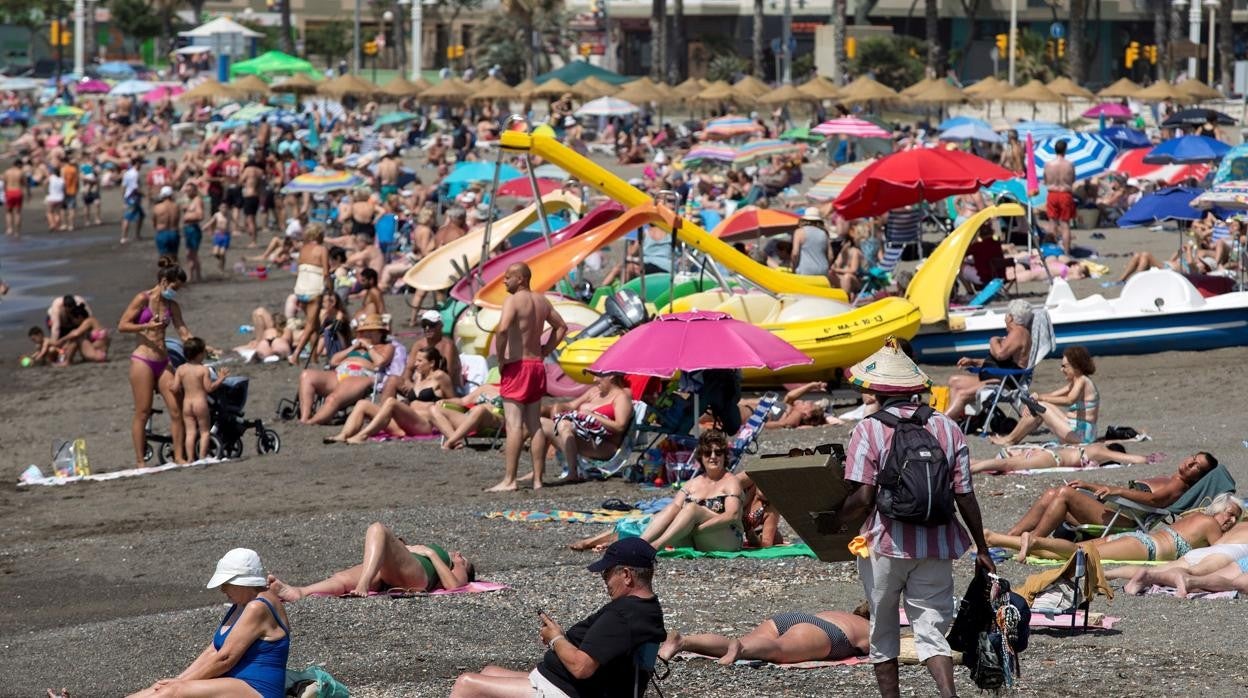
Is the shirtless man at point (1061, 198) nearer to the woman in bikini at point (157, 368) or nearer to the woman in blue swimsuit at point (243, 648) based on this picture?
the woman in bikini at point (157, 368)

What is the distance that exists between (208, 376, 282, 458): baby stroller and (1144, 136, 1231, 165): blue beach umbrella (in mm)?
16771

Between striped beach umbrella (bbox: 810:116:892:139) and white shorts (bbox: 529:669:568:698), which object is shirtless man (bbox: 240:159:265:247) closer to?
striped beach umbrella (bbox: 810:116:892:139)

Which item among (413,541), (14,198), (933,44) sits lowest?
(413,541)

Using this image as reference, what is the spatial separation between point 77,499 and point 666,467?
13.5 feet

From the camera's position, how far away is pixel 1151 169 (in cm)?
2792

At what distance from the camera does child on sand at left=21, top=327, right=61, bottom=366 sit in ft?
65.3

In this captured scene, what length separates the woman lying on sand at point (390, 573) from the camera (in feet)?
28.3

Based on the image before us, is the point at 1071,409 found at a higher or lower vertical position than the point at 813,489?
lower

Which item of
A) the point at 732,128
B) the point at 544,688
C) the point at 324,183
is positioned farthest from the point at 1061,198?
the point at 544,688

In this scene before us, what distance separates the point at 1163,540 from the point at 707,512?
2.31 meters

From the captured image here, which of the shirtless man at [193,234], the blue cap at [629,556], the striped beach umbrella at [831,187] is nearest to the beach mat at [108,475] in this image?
the blue cap at [629,556]

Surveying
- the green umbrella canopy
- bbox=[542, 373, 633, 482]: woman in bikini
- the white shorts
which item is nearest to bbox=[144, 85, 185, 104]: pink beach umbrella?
the green umbrella canopy

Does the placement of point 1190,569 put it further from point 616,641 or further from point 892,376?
point 616,641

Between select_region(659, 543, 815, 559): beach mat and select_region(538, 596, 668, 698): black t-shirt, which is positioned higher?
select_region(538, 596, 668, 698): black t-shirt
